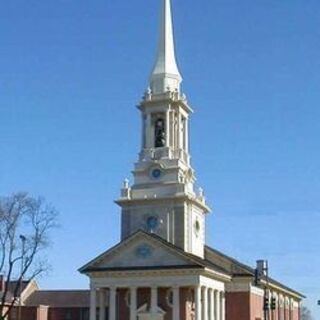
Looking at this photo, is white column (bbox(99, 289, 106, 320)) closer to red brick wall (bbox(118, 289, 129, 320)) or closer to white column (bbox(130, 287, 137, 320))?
red brick wall (bbox(118, 289, 129, 320))

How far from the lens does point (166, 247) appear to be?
181 feet

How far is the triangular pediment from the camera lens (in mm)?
55188

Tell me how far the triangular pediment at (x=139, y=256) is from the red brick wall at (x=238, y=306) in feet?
30.3

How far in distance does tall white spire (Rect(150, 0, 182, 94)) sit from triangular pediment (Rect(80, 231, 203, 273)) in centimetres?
1459

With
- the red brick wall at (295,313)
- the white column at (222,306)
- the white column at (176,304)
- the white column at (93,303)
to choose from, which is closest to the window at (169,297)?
the white column at (176,304)

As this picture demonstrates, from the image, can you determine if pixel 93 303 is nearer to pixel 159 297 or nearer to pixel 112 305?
pixel 112 305

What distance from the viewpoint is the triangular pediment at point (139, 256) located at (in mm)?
55188

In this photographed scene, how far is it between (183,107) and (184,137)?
2.55m

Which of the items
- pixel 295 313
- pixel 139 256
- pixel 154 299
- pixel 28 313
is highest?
pixel 139 256

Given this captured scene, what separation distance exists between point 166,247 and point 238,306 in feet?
33.4

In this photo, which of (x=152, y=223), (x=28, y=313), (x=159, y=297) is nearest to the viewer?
(x=159, y=297)

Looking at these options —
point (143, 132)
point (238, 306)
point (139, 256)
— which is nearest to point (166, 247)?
point (139, 256)

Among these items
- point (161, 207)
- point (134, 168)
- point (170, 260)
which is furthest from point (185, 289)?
point (134, 168)

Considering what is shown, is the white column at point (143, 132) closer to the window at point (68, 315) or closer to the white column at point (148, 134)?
the white column at point (148, 134)
